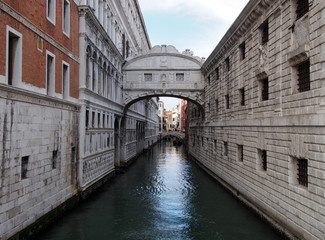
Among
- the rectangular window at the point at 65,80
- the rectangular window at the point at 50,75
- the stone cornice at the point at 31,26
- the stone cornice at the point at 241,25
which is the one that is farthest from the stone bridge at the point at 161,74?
the rectangular window at the point at 50,75

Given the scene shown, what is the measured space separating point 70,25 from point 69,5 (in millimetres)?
814

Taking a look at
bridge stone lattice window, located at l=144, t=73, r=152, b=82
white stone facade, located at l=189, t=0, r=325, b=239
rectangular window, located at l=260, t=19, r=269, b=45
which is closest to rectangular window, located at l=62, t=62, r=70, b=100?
white stone facade, located at l=189, t=0, r=325, b=239

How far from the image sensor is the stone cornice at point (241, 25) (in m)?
11.8

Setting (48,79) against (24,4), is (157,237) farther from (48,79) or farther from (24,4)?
(24,4)

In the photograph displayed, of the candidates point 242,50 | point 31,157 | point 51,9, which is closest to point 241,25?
point 242,50

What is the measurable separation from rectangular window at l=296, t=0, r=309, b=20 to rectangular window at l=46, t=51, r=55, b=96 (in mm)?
8546

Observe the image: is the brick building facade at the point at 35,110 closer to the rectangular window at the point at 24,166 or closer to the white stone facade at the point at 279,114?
the rectangular window at the point at 24,166

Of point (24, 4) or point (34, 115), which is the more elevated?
point (24, 4)

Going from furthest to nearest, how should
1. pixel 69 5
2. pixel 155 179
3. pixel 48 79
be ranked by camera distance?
pixel 155 179, pixel 69 5, pixel 48 79

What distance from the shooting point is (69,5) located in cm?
1255

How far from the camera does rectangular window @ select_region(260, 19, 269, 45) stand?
11.9m

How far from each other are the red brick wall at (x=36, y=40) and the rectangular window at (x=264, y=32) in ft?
26.9

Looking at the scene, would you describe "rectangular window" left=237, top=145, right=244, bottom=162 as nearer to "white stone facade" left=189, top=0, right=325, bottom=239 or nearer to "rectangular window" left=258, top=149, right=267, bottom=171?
"white stone facade" left=189, top=0, right=325, bottom=239

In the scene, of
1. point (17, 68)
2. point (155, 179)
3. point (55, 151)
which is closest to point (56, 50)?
point (17, 68)
